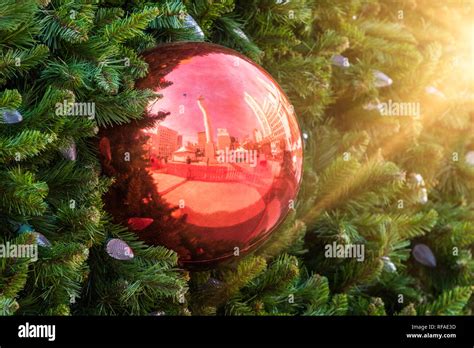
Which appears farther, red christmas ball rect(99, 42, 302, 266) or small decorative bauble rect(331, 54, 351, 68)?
small decorative bauble rect(331, 54, 351, 68)

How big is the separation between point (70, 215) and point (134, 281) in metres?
0.22

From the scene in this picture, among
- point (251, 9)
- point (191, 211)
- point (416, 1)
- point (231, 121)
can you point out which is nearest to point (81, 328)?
point (191, 211)

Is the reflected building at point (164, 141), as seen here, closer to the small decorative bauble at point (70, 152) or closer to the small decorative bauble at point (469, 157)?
the small decorative bauble at point (70, 152)

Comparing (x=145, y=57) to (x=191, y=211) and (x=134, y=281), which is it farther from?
(x=134, y=281)

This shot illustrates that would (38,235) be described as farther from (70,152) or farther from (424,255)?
(424,255)

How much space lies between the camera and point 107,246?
1759mm

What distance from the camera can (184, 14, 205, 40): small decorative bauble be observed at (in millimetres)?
1942

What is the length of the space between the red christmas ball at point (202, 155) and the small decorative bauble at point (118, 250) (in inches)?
2.1

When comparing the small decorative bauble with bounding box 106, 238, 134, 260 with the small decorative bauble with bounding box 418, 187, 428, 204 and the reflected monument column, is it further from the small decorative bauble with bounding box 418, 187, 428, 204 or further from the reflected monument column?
the small decorative bauble with bounding box 418, 187, 428, 204

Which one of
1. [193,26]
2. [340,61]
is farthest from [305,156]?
[193,26]

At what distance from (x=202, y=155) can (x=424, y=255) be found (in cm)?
122

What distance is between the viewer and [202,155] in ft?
5.41

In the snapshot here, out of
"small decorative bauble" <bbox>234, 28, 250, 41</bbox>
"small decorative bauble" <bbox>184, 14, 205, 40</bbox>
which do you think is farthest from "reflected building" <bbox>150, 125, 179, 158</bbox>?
"small decorative bauble" <bbox>234, 28, 250, 41</bbox>

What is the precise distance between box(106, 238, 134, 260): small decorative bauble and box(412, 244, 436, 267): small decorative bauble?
1.21 meters
